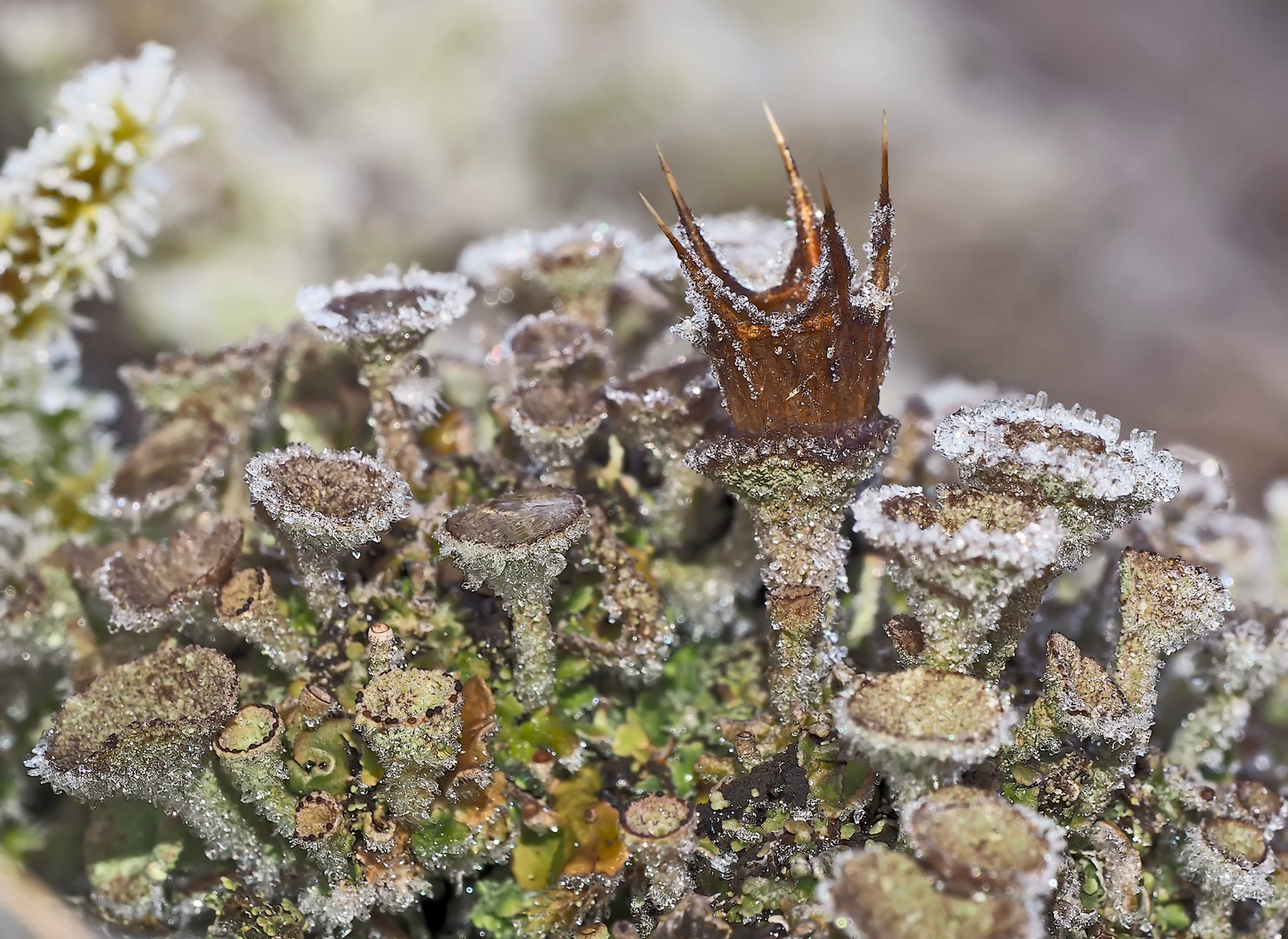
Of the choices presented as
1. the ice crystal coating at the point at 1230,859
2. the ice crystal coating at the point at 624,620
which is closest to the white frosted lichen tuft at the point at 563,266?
the ice crystal coating at the point at 624,620

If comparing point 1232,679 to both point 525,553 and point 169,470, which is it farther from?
point 169,470

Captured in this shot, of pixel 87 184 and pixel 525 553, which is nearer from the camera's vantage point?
pixel 525 553

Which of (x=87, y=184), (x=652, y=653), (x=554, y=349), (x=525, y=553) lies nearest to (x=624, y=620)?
(x=652, y=653)

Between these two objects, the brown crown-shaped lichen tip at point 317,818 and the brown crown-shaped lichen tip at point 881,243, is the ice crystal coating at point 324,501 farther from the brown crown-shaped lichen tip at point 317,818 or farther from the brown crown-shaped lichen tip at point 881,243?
the brown crown-shaped lichen tip at point 881,243

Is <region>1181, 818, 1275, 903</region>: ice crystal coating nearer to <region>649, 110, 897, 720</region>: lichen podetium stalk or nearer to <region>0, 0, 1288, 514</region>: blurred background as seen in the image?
<region>649, 110, 897, 720</region>: lichen podetium stalk

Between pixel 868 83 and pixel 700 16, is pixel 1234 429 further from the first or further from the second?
pixel 700 16

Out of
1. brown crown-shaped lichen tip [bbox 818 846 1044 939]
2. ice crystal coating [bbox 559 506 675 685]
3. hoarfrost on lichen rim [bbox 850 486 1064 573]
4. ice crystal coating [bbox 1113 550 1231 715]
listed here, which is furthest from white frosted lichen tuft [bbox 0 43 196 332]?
ice crystal coating [bbox 1113 550 1231 715]
